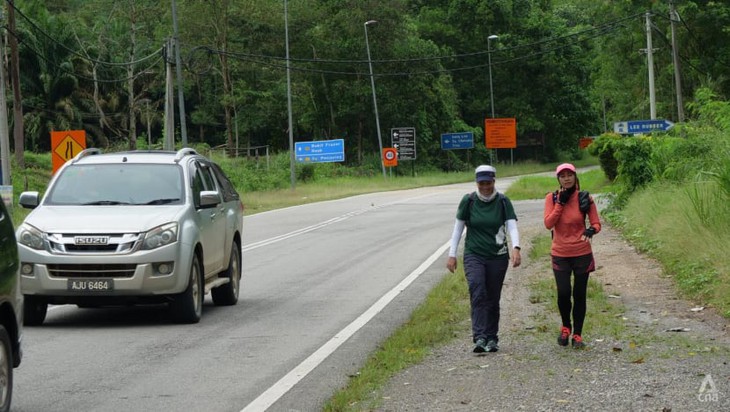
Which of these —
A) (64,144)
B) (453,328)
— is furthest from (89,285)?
(64,144)

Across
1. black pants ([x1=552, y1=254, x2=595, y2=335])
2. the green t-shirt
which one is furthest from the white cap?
black pants ([x1=552, y1=254, x2=595, y2=335])

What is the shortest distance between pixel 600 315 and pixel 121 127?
226 ft

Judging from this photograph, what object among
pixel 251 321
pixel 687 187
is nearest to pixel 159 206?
pixel 251 321

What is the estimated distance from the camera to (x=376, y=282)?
16.1 m

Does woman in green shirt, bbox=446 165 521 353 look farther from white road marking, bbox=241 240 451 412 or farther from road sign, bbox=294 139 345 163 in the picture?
road sign, bbox=294 139 345 163

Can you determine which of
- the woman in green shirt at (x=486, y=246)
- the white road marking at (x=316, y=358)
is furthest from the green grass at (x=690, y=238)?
the white road marking at (x=316, y=358)

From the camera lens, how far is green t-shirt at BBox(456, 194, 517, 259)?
9648mm

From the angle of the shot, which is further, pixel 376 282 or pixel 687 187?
pixel 687 187

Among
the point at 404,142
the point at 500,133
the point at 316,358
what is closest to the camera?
the point at 316,358

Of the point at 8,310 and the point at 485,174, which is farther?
the point at 485,174

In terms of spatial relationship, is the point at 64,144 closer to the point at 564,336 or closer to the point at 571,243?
the point at 571,243

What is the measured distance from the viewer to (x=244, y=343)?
1045cm

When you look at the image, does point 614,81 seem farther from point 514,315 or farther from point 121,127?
point 514,315

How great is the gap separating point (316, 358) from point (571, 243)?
94.5 inches
